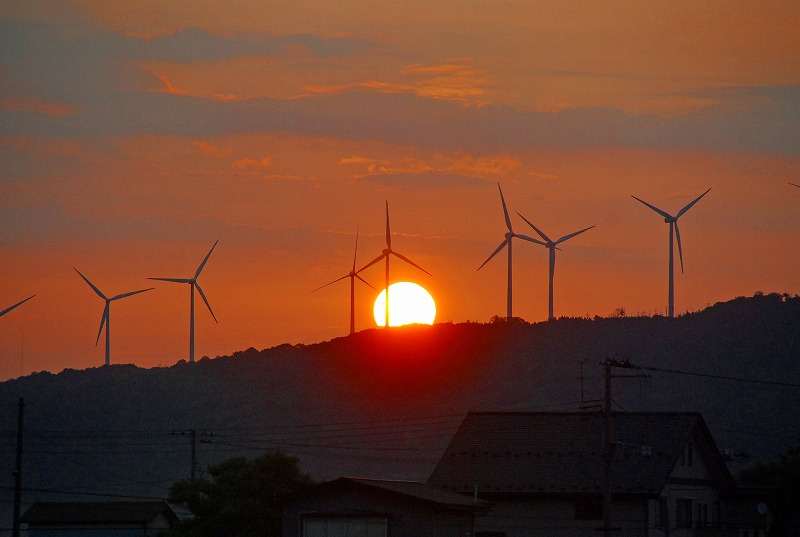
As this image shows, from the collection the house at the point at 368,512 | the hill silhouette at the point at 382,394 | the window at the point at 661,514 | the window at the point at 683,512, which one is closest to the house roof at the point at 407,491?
the house at the point at 368,512

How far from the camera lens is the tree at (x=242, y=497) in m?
55.4

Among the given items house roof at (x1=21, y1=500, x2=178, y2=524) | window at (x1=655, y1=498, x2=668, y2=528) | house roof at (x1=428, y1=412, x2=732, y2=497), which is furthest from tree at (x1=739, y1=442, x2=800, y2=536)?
house roof at (x1=21, y1=500, x2=178, y2=524)

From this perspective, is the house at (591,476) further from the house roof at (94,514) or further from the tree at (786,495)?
the house roof at (94,514)

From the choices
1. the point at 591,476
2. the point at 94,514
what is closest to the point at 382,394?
the point at 94,514

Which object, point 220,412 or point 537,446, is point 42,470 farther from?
point 537,446

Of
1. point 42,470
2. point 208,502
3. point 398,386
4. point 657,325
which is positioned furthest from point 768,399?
point 208,502

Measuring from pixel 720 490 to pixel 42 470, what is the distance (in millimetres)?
80953

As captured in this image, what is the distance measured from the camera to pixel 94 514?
6850 centimetres

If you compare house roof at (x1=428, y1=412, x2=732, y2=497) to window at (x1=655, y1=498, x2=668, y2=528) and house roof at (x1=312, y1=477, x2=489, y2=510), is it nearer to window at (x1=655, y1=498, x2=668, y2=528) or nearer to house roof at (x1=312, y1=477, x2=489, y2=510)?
window at (x1=655, y1=498, x2=668, y2=528)

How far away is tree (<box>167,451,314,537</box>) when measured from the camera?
182 ft

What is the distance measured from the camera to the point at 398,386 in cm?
15662

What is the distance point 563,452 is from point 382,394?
97251mm

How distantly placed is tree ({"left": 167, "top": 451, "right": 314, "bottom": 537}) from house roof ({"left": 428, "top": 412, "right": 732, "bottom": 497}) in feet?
21.6

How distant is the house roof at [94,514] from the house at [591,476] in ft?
60.4
